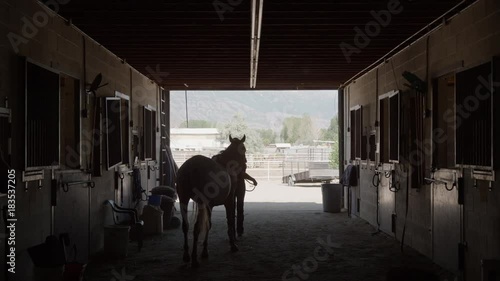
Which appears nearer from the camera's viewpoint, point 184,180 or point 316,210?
point 184,180

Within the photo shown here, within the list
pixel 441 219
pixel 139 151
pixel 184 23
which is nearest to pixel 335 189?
pixel 139 151

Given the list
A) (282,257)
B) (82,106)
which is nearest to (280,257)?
(282,257)

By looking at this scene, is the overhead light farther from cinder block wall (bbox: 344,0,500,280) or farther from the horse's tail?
the horse's tail

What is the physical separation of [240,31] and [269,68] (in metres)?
3.22

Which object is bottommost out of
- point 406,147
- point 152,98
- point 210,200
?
point 210,200

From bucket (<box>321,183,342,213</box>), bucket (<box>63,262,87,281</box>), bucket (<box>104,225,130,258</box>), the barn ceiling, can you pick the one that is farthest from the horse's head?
bucket (<box>321,183,342,213</box>)

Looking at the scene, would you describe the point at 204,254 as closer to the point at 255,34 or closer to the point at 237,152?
the point at 237,152

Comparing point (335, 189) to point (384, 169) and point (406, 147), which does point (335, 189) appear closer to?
point (384, 169)

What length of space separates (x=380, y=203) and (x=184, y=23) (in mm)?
4735

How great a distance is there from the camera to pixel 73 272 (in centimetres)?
460

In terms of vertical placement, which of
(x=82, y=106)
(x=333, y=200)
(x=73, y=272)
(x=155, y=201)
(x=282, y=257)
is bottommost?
(x=282, y=257)

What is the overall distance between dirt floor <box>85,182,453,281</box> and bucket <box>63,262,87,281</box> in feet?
2.95

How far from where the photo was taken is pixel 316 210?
1223 centimetres

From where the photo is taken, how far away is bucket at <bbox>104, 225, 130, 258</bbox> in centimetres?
660
